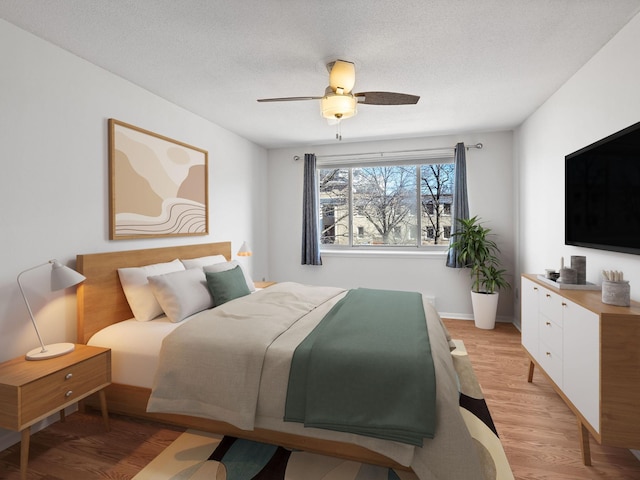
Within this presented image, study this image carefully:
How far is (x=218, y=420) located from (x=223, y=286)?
1.21m

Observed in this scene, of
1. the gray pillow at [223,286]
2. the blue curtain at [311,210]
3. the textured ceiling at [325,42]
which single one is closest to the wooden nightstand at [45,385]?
the gray pillow at [223,286]

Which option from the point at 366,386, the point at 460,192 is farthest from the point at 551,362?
the point at 460,192

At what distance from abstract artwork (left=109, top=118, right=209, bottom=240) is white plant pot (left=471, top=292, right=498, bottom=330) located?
3.54 meters

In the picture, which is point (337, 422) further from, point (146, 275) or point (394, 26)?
point (394, 26)

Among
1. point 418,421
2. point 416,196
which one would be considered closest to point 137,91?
point 418,421

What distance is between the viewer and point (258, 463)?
1.90 meters

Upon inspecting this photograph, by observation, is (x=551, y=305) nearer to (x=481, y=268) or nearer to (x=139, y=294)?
(x=481, y=268)

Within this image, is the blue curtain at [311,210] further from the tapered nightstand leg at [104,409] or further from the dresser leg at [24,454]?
the dresser leg at [24,454]

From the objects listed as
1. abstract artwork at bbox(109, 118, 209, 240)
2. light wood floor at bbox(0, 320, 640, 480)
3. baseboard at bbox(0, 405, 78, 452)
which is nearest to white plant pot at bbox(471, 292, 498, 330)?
light wood floor at bbox(0, 320, 640, 480)

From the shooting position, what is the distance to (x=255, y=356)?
6.27ft

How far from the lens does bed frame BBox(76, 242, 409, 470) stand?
6.10 ft

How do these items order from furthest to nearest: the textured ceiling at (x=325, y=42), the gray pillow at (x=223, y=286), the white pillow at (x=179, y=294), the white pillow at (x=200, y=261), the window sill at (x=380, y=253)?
the window sill at (x=380, y=253), the white pillow at (x=200, y=261), the gray pillow at (x=223, y=286), the white pillow at (x=179, y=294), the textured ceiling at (x=325, y=42)

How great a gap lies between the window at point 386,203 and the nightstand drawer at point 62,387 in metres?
3.76

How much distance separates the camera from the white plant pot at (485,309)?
14.0 feet
